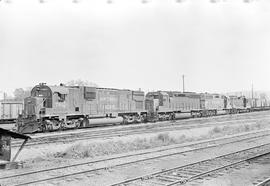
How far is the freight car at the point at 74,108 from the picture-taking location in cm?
2250

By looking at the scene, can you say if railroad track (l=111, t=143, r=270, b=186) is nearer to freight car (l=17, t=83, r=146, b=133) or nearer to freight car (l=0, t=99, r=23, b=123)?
freight car (l=17, t=83, r=146, b=133)

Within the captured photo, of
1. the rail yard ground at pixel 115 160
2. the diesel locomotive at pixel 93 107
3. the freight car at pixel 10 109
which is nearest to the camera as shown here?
the rail yard ground at pixel 115 160

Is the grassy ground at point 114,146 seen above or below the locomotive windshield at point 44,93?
below

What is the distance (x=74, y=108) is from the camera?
83.0 ft

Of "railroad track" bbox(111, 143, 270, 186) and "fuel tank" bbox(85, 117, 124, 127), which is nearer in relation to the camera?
"railroad track" bbox(111, 143, 270, 186)

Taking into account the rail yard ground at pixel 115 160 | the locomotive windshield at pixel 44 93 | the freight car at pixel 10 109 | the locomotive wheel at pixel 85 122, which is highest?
the locomotive windshield at pixel 44 93

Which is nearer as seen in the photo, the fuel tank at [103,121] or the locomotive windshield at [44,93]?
A: the locomotive windshield at [44,93]

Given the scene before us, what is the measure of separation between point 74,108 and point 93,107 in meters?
2.15

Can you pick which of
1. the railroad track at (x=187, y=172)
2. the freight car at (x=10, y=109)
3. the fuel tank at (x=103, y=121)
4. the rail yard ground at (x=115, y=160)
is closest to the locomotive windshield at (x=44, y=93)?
the fuel tank at (x=103, y=121)

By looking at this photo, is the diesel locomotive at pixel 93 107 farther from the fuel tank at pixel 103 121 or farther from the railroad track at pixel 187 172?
the railroad track at pixel 187 172

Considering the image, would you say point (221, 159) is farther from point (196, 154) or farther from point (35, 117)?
point (35, 117)

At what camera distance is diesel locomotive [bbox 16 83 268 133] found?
22.7 m

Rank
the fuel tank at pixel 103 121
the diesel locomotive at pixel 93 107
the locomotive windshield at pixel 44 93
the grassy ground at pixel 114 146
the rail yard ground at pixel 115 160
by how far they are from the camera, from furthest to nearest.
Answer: the fuel tank at pixel 103 121 → the locomotive windshield at pixel 44 93 → the diesel locomotive at pixel 93 107 → the grassy ground at pixel 114 146 → the rail yard ground at pixel 115 160

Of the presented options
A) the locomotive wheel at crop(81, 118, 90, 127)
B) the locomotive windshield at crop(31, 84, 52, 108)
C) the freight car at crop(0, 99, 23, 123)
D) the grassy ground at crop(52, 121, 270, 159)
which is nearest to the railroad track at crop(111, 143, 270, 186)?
the grassy ground at crop(52, 121, 270, 159)
